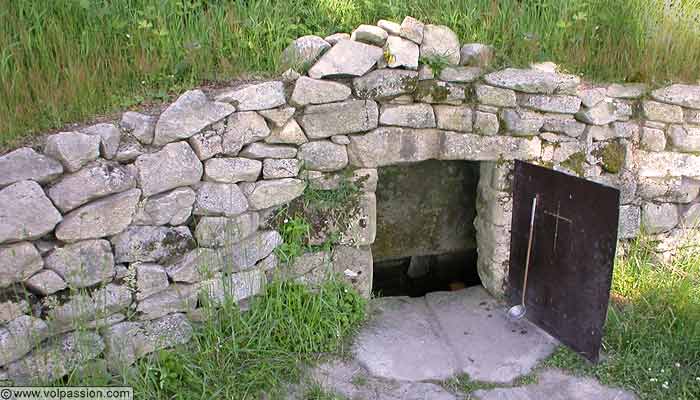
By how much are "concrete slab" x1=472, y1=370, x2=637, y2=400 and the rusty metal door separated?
9.0 inches

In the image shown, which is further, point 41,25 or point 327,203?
point 327,203

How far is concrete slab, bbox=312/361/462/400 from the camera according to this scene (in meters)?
3.56

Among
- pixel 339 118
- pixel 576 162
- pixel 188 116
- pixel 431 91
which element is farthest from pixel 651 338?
pixel 188 116

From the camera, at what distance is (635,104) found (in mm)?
4426

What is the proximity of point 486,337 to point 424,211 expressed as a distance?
1214mm

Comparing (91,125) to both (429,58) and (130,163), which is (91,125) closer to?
(130,163)

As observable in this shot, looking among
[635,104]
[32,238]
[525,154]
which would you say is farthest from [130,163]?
[635,104]

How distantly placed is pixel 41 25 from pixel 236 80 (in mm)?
1153

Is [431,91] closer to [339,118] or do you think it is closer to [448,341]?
[339,118]

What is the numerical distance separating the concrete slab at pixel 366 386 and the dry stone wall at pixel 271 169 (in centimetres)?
62

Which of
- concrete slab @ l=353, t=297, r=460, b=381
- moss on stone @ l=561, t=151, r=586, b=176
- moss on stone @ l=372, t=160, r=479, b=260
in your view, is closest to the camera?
concrete slab @ l=353, t=297, r=460, b=381

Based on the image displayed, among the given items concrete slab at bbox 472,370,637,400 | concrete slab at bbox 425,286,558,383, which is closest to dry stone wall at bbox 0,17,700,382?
concrete slab at bbox 425,286,558,383

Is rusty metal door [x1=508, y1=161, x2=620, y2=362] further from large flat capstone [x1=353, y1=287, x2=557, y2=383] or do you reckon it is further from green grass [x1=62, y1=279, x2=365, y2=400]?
green grass [x1=62, y1=279, x2=365, y2=400]

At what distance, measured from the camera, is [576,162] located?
A: 172 inches
